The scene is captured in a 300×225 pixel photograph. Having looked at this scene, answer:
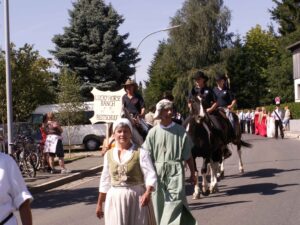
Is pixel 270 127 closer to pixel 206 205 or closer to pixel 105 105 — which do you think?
pixel 105 105

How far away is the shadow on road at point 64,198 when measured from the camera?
45.0 ft

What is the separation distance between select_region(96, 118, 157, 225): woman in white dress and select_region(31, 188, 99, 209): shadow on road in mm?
6837

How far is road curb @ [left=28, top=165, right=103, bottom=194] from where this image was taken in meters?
16.1

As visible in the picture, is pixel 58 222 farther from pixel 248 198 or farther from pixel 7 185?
pixel 7 185

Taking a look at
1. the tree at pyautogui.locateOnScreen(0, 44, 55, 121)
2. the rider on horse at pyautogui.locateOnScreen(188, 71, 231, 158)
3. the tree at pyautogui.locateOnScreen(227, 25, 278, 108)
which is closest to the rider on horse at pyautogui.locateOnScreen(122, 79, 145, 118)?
the rider on horse at pyautogui.locateOnScreen(188, 71, 231, 158)

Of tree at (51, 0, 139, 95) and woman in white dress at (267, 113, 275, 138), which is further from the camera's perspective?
tree at (51, 0, 139, 95)

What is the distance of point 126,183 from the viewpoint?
21.9 feet

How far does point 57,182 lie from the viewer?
57.5 feet

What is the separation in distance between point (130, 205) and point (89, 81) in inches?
1590

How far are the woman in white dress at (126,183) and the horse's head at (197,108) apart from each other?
551 centimetres

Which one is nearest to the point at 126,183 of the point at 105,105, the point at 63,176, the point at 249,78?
the point at 63,176

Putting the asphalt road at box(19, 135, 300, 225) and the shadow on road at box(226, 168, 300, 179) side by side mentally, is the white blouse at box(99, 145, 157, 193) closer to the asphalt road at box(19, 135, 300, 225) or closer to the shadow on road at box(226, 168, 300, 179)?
the asphalt road at box(19, 135, 300, 225)

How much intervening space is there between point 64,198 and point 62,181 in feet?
10.5

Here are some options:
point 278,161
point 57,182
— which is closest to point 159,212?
point 57,182
